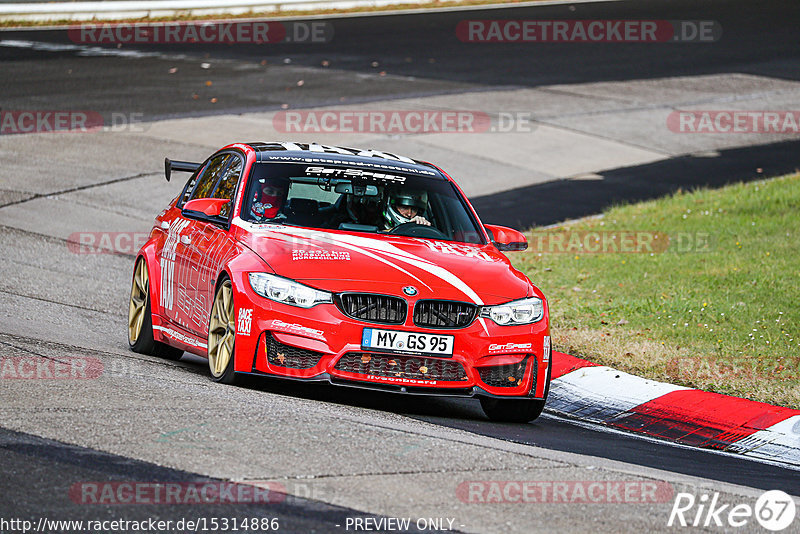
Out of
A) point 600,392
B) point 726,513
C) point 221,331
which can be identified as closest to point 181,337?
point 221,331

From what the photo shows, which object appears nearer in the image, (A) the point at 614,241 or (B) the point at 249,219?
(B) the point at 249,219

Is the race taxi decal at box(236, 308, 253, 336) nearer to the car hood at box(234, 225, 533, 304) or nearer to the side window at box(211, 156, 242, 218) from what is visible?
the car hood at box(234, 225, 533, 304)

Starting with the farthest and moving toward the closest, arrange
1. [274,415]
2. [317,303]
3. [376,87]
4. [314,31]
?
[314,31]
[376,87]
[317,303]
[274,415]

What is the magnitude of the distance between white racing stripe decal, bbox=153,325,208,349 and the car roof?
1331mm

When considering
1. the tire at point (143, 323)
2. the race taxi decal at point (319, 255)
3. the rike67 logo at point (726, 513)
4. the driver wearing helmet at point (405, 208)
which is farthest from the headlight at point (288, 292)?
the rike67 logo at point (726, 513)

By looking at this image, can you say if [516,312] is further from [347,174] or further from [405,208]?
[347,174]

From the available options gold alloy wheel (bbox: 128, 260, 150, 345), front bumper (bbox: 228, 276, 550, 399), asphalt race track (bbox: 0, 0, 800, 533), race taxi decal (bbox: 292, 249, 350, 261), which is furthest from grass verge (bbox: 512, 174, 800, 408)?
gold alloy wheel (bbox: 128, 260, 150, 345)

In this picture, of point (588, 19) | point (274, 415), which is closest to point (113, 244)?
point (274, 415)

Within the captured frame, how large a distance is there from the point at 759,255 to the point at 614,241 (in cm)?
196

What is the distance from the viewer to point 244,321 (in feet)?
25.3

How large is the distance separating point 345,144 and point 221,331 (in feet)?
38.7

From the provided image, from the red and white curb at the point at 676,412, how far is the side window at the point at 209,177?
9.73 feet

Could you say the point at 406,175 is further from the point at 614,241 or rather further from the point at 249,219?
the point at 614,241

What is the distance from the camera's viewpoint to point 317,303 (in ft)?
25.1
